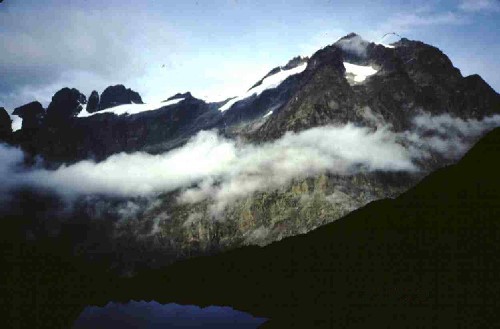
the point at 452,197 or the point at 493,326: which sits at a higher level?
the point at 452,197

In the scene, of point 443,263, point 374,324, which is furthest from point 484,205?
point 374,324

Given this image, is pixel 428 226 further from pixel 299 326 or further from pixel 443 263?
pixel 299 326

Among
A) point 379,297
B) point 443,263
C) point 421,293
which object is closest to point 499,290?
point 421,293

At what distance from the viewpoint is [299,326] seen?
133750 mm

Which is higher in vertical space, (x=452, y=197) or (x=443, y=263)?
(x=452, y=197)

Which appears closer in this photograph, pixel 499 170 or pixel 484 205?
pixel 484 205

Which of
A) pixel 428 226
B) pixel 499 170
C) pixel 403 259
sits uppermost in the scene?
pixel 499 170

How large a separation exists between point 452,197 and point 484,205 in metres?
30.7

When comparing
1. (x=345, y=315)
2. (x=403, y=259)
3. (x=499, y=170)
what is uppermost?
(x=499, y=170)

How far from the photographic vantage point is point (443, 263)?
481 feet

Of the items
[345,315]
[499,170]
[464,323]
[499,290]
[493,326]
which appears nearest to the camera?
[493,326]

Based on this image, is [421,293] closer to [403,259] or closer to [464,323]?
[464,323]

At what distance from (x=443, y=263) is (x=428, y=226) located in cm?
5174

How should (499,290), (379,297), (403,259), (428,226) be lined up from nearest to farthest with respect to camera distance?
(499,290), (379,297), (403,259), (428,226)
